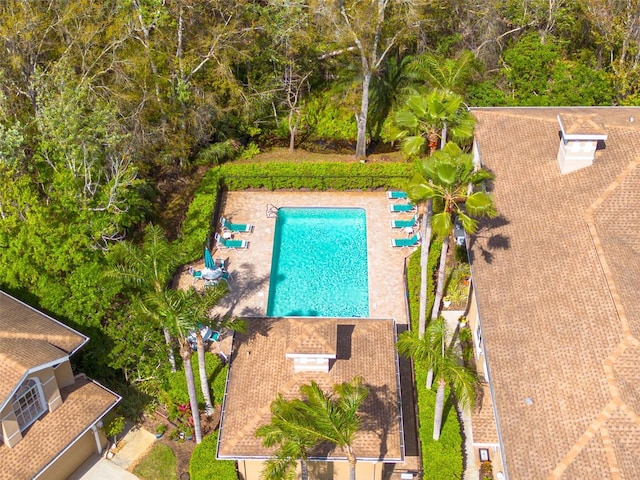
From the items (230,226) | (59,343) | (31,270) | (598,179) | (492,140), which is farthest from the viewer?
(230,226)

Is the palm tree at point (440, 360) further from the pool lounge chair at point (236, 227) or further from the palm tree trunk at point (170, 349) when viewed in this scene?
the pool lounge chair at point (236, 227)

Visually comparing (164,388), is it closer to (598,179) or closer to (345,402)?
(345,402)

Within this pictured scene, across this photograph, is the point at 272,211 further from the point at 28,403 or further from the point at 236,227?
the point at 28,403

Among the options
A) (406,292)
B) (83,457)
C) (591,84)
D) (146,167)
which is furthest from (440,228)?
(591,84)

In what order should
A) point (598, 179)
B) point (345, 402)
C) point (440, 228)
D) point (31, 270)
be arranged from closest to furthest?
point (345, 402) → point (440, 228) → point (31, 270) → point (598, 179)

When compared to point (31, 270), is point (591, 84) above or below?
above

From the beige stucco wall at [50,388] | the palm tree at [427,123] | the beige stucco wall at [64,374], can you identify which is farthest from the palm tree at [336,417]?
the beige stucco wall at [64,374]
